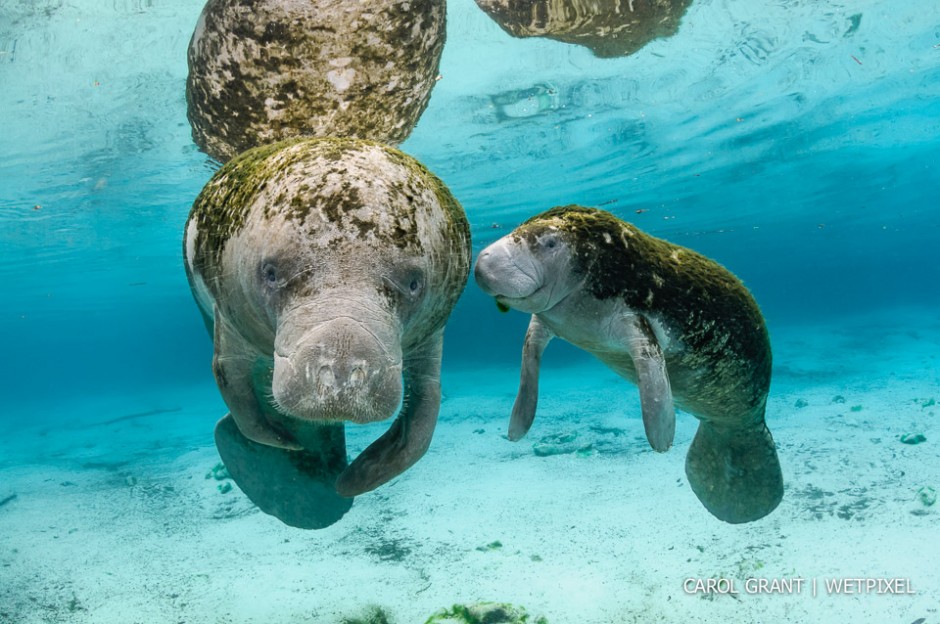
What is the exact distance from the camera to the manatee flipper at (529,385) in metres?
4.12

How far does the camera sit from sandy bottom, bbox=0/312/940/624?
22.7 ft

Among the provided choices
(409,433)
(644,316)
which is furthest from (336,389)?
(644,316)

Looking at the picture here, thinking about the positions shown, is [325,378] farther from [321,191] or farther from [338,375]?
[321,191]

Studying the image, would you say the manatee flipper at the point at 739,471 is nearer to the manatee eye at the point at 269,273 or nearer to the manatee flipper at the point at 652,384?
the manatee flipper at the point at 652,384

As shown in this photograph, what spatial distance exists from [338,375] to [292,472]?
113 inches

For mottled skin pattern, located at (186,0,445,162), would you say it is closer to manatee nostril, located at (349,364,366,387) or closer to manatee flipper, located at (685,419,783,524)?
manatee nostril, located at (349,364,366,387)

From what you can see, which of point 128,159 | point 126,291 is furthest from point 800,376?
point 126,291

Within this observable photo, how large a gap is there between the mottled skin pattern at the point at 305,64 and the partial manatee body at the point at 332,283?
1.86m

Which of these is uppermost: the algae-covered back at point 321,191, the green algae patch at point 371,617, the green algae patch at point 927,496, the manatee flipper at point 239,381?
the algae-covered back at point 321,191

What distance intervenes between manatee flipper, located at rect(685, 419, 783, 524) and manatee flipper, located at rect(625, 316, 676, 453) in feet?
5.14

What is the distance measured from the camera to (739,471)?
4.96 m

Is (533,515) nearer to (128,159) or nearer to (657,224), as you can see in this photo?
(128,159)

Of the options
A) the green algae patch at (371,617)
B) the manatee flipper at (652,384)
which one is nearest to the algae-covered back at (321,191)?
the manatee flipper at (652,384)

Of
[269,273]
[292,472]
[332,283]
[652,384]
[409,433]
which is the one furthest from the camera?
[292,472]
